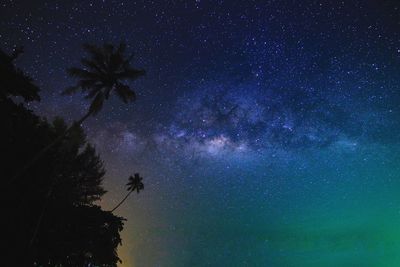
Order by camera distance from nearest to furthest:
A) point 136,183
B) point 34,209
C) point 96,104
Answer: point 34,209
point 96,104
point 136,183

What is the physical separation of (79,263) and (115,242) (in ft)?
10.0

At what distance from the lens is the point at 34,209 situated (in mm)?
23016

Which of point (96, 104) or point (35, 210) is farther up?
point (96, 104)

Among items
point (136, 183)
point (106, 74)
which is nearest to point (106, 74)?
point (106, 74)

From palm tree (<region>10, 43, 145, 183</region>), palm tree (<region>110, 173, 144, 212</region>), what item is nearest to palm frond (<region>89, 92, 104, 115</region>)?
palm tree (<region>10, 43, 145, 183</region>)

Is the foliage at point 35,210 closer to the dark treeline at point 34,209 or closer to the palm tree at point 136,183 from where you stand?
the dark treeline at point 34,209

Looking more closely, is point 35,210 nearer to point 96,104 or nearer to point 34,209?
point 34,209

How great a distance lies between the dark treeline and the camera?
21766 millimetres

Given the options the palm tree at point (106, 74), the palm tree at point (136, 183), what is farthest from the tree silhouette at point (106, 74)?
the palm tree at point (136, 183)

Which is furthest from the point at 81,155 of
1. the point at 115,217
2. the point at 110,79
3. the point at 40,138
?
the point at 40,138

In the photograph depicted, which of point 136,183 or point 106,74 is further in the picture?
point 136,183

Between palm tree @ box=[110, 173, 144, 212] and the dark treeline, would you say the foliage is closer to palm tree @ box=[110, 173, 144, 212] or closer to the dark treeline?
the dark treeline

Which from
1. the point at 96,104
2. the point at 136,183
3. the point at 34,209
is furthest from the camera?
the point at 136,183

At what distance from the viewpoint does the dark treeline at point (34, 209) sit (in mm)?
21766
